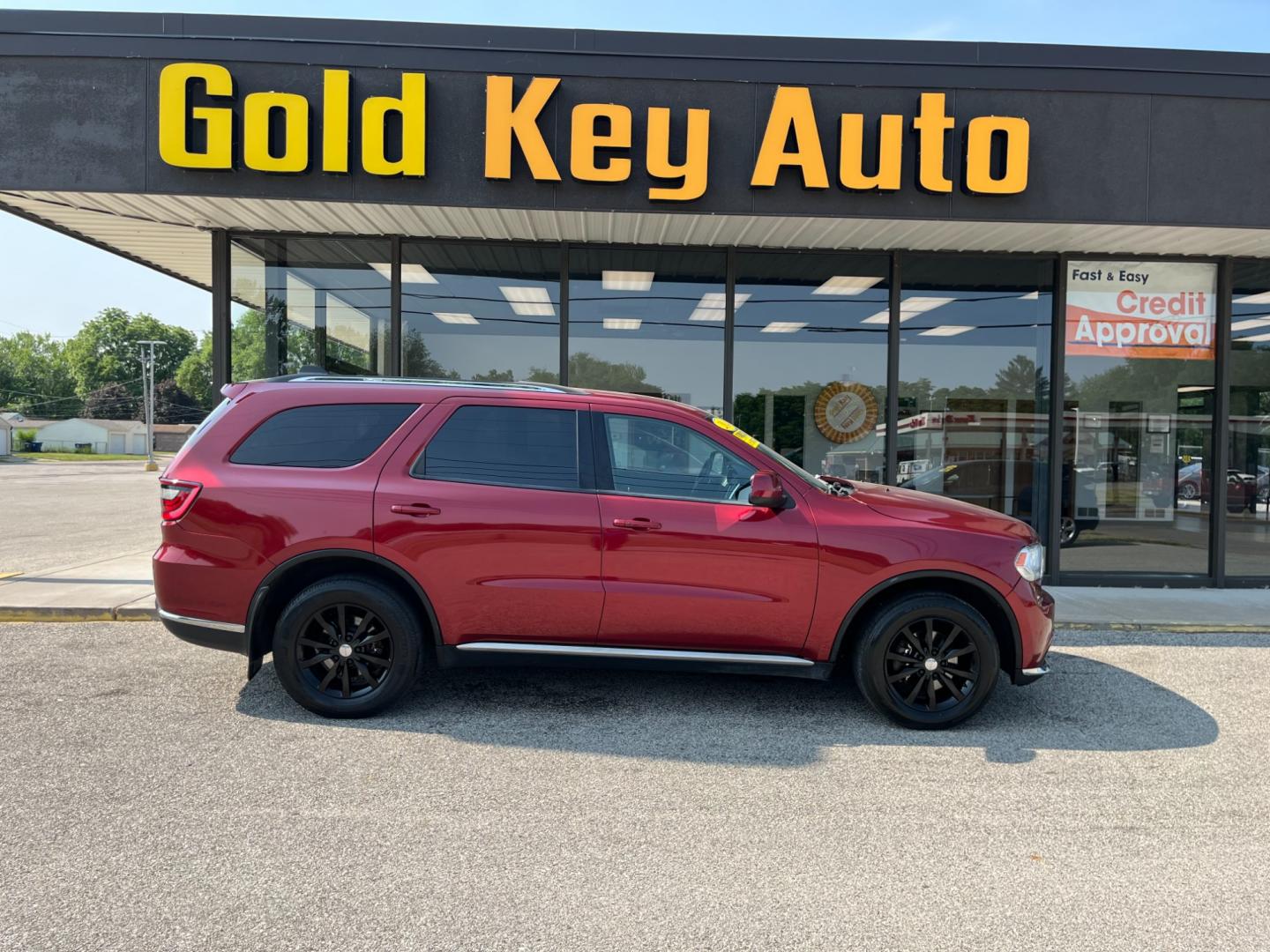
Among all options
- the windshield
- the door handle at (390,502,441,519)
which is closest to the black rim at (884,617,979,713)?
the windshield

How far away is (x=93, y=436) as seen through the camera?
10050 centimetres

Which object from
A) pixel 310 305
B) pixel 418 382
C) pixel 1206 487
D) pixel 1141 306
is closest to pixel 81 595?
pixel 310 305

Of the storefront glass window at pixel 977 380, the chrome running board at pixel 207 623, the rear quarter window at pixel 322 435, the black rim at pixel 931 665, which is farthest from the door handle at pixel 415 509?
the storefront glass window at pixel 977 380

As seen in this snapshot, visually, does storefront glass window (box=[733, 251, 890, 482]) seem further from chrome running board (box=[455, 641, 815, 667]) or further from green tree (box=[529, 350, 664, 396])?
chrome running board (box=[455, 641, 815, 667])

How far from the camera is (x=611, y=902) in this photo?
2.89 metres

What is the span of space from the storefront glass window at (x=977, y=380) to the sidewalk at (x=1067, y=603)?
145cm

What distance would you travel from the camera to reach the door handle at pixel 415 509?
184 inches

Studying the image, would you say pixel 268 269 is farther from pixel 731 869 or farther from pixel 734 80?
pixel 731 869

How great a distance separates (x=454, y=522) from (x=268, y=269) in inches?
244

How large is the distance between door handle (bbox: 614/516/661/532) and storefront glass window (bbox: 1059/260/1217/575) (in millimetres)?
6876

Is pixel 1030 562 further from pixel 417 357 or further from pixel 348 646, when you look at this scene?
pixel 417 357

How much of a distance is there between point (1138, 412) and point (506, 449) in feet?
26.8

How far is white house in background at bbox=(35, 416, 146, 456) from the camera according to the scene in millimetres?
99875

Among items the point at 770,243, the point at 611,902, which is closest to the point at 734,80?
the point at 770,243
